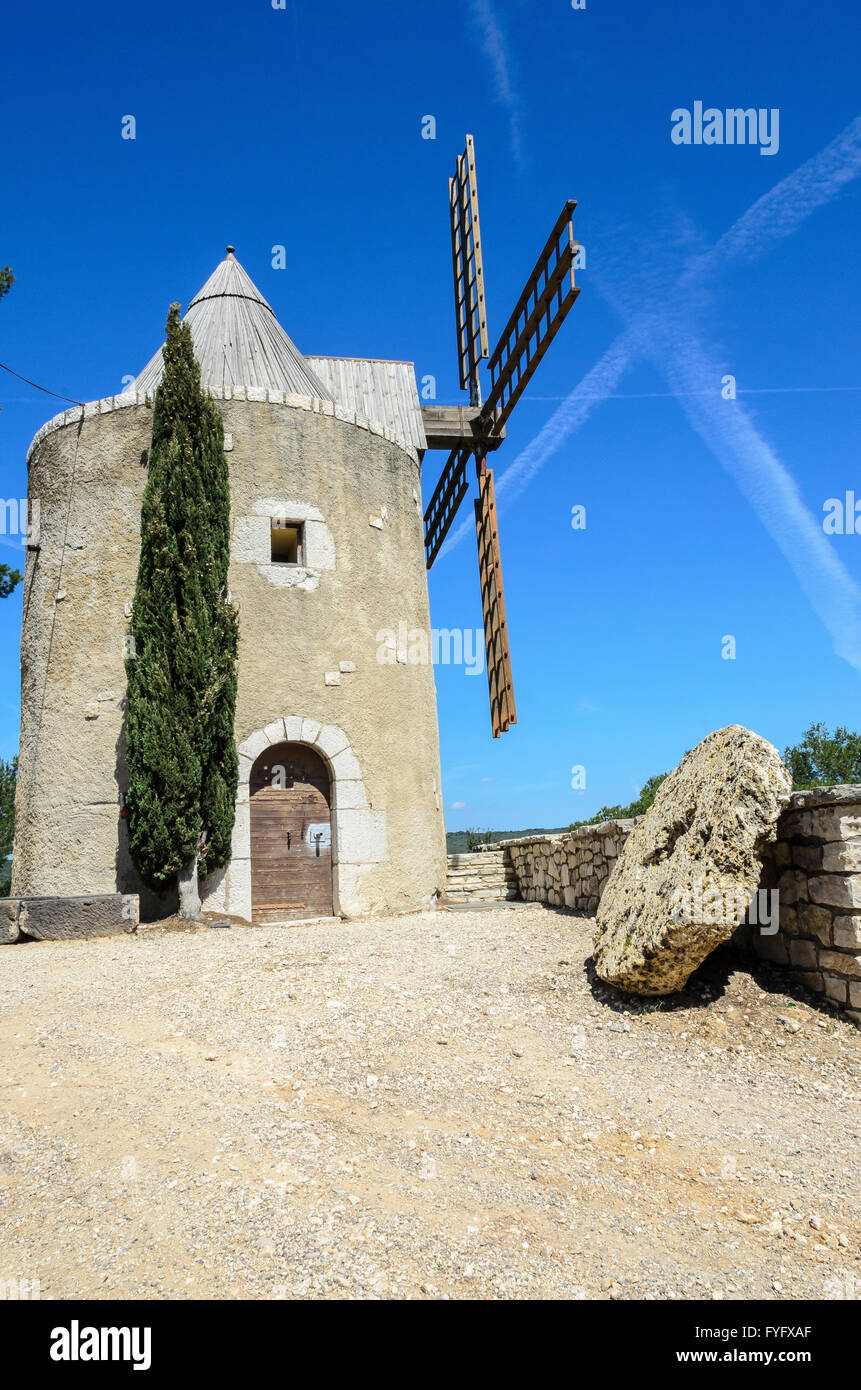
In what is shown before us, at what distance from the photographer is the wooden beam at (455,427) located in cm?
1486

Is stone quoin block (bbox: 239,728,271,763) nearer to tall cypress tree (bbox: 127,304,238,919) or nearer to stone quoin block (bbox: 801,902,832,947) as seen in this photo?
tall cypress tree (bbox: 127,304,238,919)

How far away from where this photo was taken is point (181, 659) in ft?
29.6

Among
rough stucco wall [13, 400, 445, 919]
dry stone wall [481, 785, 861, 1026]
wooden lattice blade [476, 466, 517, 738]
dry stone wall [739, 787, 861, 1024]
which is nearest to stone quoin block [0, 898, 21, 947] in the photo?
rough stucco wall [13, 400, 445, 919]

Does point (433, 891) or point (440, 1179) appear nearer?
point (440, 1179)

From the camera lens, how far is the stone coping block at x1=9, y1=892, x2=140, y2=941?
788 cm

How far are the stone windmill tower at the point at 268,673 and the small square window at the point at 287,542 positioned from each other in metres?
0.05

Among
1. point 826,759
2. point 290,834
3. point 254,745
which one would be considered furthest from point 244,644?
point 826,759

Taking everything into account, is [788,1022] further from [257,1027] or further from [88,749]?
[88,749]

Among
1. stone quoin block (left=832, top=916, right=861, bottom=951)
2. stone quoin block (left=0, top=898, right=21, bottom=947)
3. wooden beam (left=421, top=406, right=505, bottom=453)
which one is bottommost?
stone quoin block (left=0, top=898, right=21, bottom=947)

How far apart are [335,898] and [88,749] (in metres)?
3.25

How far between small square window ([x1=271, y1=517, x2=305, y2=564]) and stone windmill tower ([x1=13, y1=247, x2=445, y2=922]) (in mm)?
53

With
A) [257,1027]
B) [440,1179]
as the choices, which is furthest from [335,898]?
[440,1179]

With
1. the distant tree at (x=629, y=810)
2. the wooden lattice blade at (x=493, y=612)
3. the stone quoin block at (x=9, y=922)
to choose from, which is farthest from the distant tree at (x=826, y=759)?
the stone quoin block at (x=9, y=922)

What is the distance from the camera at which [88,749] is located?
9.66 meters
